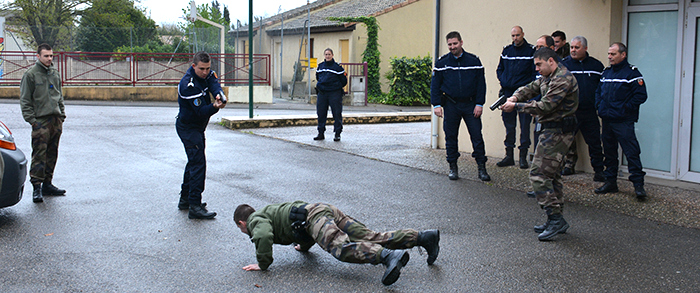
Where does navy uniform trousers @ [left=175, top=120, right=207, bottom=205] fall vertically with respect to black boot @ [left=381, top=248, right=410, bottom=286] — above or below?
above

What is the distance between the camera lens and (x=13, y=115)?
15.9m

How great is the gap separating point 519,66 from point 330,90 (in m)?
4.55

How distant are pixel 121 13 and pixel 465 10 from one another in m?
34.8

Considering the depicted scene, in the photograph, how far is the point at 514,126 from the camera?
29.6ft

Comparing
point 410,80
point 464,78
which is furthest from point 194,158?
point 410,80

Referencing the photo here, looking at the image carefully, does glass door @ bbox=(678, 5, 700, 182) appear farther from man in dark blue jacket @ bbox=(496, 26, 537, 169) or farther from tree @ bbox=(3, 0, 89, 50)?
tree @ bbox=(3, 0, 89, 50)

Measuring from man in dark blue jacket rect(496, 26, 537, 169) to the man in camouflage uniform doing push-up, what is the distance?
4371 mm

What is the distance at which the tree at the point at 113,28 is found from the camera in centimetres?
2750

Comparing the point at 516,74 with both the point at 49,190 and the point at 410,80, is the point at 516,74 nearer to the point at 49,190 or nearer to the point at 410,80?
the point at 49,190

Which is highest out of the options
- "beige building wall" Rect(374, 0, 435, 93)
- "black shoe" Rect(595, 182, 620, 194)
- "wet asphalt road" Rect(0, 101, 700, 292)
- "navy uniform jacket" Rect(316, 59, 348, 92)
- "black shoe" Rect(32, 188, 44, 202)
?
"beige building wall" Rect(374, 0, 435, 93)

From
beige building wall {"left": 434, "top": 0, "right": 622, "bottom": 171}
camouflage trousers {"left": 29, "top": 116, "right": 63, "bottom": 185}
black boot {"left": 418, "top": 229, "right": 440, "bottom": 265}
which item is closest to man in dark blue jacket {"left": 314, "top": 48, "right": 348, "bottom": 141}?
beige building wall {"left": 434, "top": 0, "right": 622, "bottom": 171}

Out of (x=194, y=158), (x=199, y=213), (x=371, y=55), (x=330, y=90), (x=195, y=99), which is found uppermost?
(x=371, y=55)

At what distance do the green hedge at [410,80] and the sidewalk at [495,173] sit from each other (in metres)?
8.20

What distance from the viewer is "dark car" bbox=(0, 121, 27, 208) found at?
5801mm
